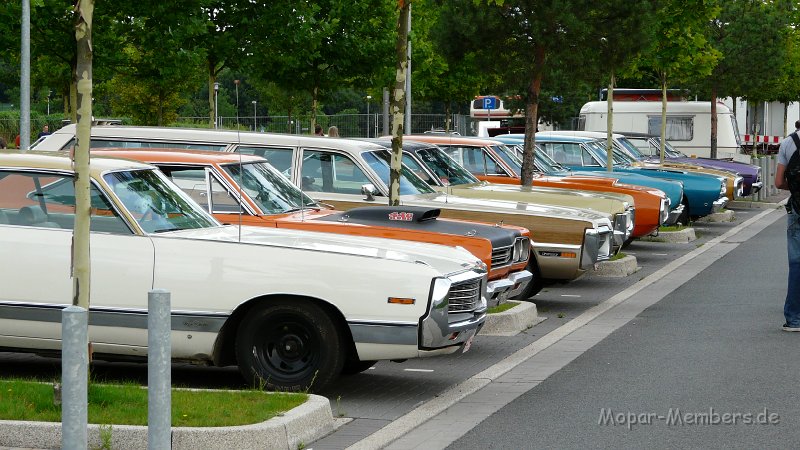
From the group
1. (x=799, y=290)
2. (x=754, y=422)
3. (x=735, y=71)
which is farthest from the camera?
(x=735, y=71)

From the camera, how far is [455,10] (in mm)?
21141

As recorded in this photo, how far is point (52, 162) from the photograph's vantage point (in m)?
9.31

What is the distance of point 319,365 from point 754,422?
2.72 m

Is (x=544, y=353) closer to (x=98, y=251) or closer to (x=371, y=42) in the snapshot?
(x=98, y=251)

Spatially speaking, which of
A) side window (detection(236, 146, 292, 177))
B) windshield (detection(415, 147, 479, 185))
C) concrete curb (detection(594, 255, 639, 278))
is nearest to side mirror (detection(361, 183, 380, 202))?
side window (detection(236, 146, 292, 177))

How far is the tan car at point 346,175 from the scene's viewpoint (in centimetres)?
1359

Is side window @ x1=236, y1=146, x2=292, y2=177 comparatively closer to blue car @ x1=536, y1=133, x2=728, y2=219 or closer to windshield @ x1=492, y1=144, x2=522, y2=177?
windshield @ x1=492, y1=144, x2=522, y2=177

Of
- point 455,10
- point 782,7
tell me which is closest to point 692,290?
point 455,10

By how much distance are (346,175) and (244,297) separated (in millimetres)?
5289

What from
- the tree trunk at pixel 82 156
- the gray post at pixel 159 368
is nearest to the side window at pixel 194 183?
the tree trunk at pixel 82 156

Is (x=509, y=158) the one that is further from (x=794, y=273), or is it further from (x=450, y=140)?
(x=794, y=273)

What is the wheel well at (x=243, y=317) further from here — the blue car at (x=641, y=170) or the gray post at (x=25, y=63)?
the blue car at (x=641, y=170)

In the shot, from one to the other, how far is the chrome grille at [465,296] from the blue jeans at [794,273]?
12.8ft
